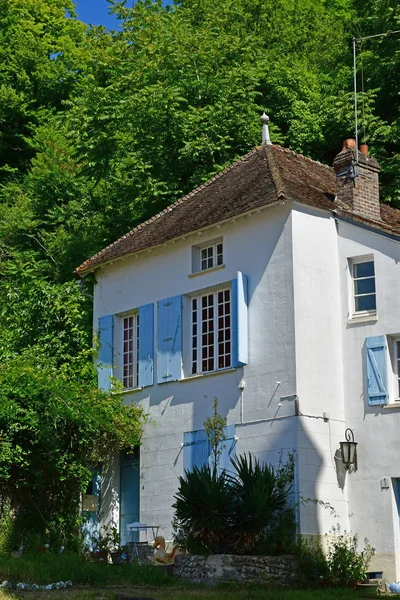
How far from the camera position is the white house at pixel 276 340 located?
17516 millimetres

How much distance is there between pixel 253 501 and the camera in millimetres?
15977

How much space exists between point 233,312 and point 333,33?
20976 mm

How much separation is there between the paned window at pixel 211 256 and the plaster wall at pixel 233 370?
9.6 inches

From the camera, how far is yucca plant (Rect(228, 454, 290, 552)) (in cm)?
1588

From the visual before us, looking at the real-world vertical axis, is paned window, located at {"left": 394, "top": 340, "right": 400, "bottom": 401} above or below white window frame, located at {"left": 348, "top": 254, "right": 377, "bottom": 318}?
below

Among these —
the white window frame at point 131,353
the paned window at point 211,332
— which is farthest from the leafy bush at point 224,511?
the white window frame at point 131,353

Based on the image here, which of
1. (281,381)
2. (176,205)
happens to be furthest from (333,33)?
(281,381)

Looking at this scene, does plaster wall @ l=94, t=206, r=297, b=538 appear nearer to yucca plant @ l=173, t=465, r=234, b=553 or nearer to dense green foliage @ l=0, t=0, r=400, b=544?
dense green foliage @ l=0, t=0, r=400, b=544

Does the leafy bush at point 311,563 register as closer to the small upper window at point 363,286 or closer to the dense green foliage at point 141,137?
the small upper window at point 363,286

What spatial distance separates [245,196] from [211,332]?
9.51ft

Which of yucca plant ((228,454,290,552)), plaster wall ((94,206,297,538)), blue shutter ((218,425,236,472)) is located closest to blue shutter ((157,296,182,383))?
plaster wall ((94,206,297,538))

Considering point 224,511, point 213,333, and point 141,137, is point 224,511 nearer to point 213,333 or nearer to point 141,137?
point 213,333

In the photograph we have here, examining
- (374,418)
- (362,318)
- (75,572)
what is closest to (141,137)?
(362,318)

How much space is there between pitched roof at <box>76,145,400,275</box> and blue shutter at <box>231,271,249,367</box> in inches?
59.0
